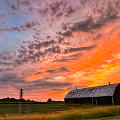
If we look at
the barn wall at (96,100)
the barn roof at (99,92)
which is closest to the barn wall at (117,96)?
the barn roof at (99,92)

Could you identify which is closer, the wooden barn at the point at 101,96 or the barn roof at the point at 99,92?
the wooden barn at the point at 101,96

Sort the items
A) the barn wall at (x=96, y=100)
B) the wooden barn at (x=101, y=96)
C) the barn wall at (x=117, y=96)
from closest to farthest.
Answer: the barn wall at (x=117, y=96) < the wooden barn at (x=101, y=96) < the barn wall at (x=96, y=100)

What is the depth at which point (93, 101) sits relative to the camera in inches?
1767

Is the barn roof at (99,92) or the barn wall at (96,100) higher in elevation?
the barn roof at (99,92)

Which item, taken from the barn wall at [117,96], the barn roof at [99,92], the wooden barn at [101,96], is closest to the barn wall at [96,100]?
the wooden barn at [101,96]

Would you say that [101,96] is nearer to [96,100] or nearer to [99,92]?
[99,92]

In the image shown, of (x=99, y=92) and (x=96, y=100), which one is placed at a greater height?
(x=99, y=92)

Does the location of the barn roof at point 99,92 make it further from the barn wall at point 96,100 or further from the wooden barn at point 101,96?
the barn wall at point 96,100

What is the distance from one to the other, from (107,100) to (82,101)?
11.1 meters

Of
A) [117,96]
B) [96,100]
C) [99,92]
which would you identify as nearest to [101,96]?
[99,92]

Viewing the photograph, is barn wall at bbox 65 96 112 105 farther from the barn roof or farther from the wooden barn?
the barn roof

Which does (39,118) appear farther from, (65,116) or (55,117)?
(65,116)

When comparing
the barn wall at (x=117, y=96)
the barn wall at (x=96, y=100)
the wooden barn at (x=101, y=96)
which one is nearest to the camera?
the barn wall at (x=117, y=96)

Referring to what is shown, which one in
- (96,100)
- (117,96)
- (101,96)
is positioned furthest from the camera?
(96,100)
